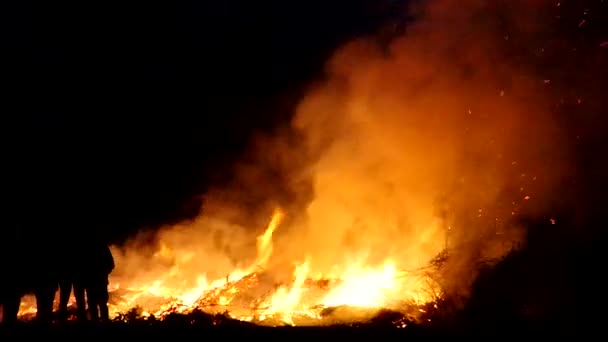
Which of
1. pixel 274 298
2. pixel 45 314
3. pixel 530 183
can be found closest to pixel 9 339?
pixel 45 314

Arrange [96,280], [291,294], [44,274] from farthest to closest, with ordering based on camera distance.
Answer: [291,294] < [96,280] < [44,274]

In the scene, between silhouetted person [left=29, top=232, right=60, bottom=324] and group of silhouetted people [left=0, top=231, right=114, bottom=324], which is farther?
silhouetted person [left=29, top=232, right=60, bottom=324]

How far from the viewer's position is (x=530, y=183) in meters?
11.5

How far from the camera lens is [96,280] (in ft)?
32.1

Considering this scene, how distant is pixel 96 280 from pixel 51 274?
0.83 metres

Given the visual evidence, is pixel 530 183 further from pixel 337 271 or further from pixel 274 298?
pixel 274 298

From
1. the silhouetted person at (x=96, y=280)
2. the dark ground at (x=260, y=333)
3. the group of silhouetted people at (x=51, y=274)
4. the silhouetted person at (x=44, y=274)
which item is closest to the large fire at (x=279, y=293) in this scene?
the silhouetted person at (x=96, y=280)

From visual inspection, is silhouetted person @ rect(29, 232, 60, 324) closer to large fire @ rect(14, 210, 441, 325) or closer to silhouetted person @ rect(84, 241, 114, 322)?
silhouetted person @ rect(84, 241, 114, 322)

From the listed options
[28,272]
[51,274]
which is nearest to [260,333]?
[51,274]

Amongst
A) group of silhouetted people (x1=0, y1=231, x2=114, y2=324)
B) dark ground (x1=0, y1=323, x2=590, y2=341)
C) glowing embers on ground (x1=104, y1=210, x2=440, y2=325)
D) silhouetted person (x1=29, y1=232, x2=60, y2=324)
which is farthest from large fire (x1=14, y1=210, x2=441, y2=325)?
silhouetted person (x1=29, y1=232, x2=60, y2=324)

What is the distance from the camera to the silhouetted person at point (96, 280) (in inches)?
382

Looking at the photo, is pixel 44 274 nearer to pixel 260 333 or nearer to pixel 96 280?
pixel 96 280

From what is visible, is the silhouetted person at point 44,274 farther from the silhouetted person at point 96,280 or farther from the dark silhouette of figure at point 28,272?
the silhouetted person at point 96,280

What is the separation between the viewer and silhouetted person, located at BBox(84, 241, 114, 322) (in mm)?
9695
